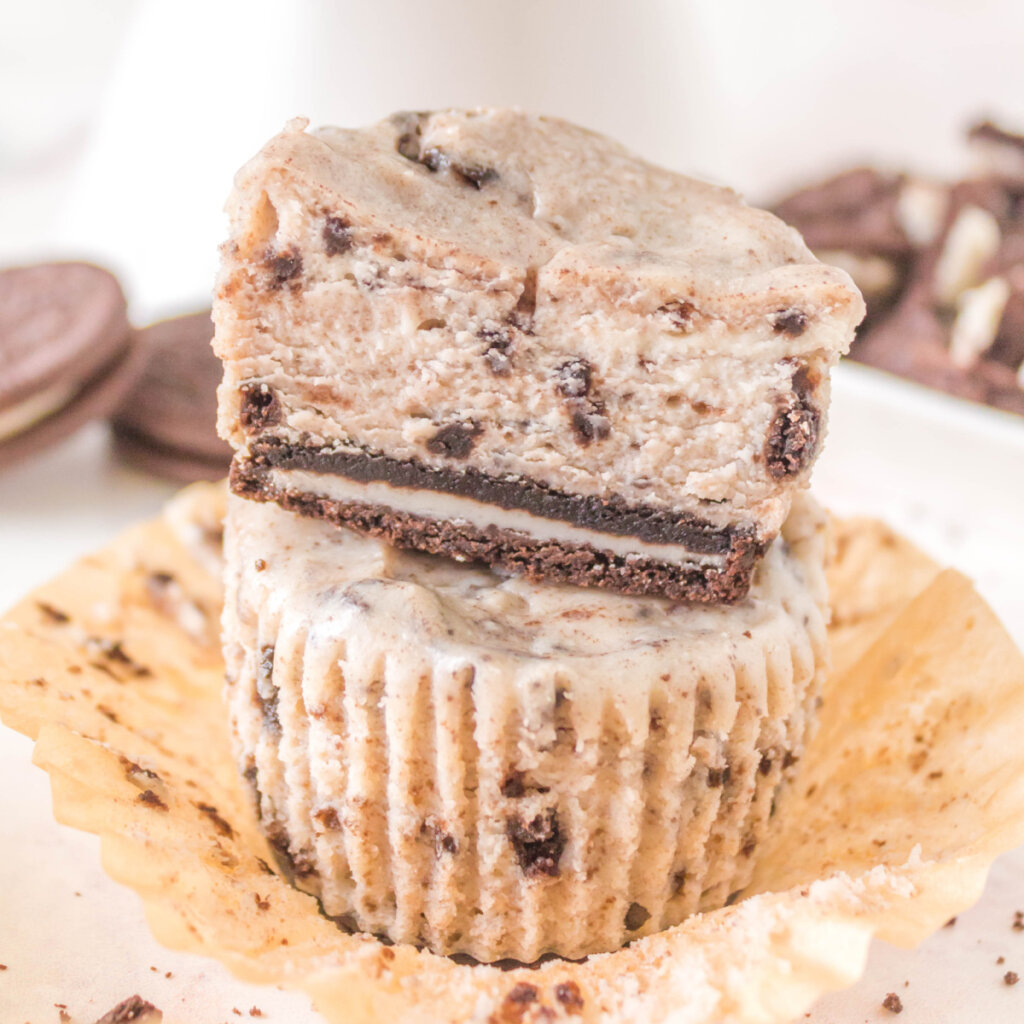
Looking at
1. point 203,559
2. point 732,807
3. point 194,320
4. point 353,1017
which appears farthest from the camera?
point 194,320

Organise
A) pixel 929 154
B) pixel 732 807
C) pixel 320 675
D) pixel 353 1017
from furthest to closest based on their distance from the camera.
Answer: pixel 929 154
pixel 732 807
pixel 320 675
pixel 353 1017

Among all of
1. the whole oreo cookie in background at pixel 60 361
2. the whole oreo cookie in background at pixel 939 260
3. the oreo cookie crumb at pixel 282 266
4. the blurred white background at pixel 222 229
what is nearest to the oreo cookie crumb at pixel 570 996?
the blurred white background at pixel 222 229

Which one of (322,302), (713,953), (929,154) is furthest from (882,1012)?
(929,154)

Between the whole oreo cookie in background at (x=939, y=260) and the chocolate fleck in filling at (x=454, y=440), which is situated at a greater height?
the chocolate fleck in filling at (x=454, y=440)

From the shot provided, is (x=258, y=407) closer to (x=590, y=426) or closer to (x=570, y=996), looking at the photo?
(x=590, y=426)

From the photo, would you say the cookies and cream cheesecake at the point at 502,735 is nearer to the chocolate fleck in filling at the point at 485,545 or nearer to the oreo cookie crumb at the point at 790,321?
the chocolate fleck in filling at the point at 485,545

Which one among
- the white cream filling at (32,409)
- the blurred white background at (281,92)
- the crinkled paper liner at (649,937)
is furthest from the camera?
the blurred white background at (281,92)

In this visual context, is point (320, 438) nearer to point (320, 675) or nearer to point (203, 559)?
point (320, 675)
